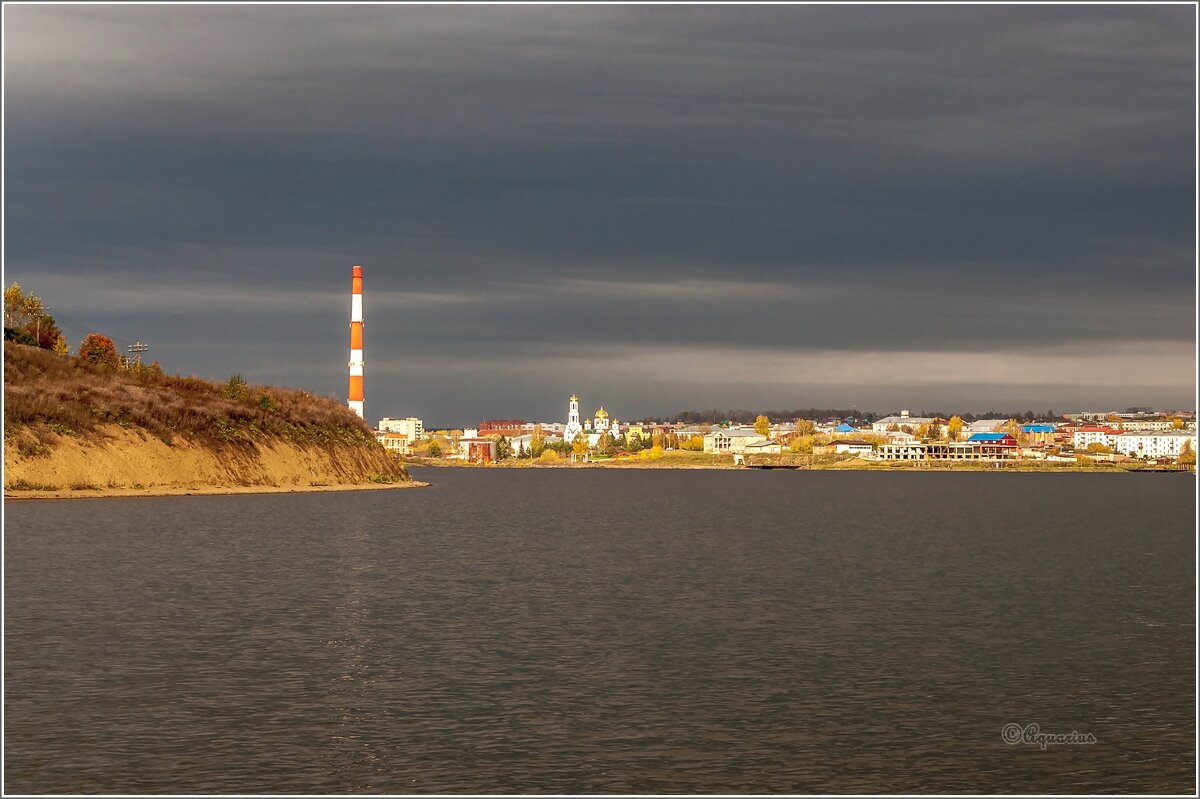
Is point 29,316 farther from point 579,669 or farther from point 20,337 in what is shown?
point 579,669

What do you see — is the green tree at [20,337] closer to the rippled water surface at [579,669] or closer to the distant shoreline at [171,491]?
the distant shoreline at [171,491]

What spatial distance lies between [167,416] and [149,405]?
1499mm

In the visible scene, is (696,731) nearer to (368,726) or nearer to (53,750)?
(368,726)

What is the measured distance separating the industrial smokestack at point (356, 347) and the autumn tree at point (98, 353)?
86.7ft

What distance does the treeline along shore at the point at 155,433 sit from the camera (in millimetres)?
90250

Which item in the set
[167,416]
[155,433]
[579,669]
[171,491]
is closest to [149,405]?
[167,416]

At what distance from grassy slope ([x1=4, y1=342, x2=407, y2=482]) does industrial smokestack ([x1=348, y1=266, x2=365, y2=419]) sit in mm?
10929

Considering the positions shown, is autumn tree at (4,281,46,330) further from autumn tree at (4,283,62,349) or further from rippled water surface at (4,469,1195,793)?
rippled water surface at (4,469,1195,793)

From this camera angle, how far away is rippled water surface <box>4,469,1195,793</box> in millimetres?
19984

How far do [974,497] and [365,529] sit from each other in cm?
10586

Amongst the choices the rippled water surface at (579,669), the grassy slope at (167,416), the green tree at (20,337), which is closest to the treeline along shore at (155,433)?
the grassy slope at (167,416)

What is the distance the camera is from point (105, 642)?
31125mm

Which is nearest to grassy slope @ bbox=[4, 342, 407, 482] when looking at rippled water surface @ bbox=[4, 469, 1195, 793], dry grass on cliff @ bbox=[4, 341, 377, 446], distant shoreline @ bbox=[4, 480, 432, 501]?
dry grass on cliff @ bbox=[4, 341, 377, 446]

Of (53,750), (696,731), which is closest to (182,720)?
Answer: (53,750)
